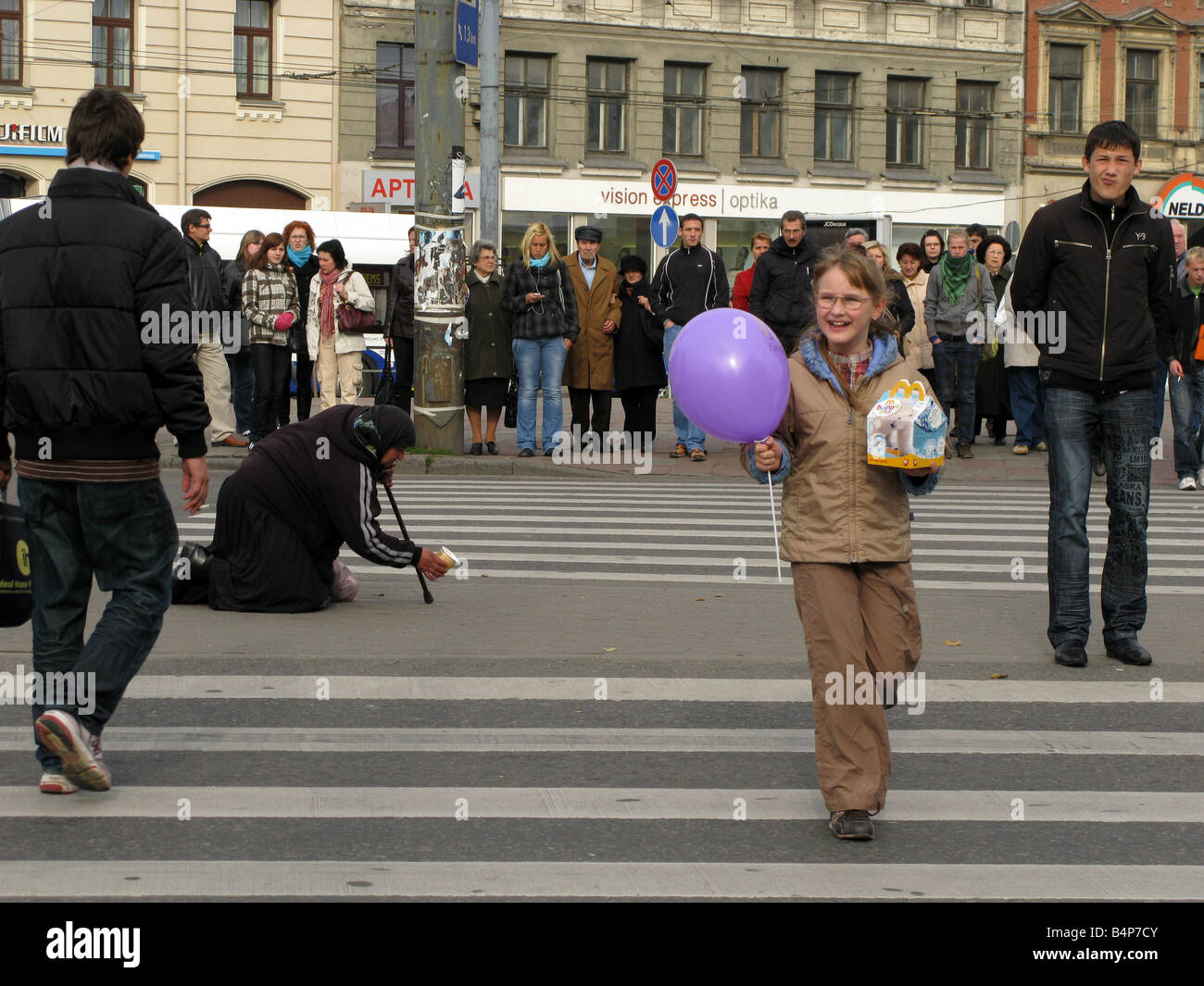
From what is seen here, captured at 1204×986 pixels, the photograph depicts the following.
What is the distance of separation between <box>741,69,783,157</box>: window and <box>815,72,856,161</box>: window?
1062 millimetres

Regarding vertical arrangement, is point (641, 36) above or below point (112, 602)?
above

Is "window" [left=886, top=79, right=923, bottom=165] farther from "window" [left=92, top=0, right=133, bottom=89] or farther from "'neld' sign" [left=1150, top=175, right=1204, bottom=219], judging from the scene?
"'neld' sign" [left=1150, top=175, right=1204, bottom=219]

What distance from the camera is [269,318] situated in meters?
16.4

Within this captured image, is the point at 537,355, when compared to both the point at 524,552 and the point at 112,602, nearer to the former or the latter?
the point at 524,552

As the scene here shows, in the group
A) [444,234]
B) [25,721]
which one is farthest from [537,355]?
[25,721]

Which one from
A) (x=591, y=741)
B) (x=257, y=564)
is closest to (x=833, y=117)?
(x=257, y=564)

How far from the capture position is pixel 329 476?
27.8 feet

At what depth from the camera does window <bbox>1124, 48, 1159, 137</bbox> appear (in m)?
45.8

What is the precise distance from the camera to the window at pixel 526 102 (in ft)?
129

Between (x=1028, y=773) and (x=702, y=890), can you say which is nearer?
(x=702, y=890)

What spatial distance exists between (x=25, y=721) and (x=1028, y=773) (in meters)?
3.53

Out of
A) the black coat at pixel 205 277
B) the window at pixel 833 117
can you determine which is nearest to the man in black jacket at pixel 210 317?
the black coat at pixel 205 277

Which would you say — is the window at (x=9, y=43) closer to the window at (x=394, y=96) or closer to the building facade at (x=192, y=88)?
the building facade at (x=192, y=88)

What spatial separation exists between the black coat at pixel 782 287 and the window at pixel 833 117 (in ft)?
88.1
